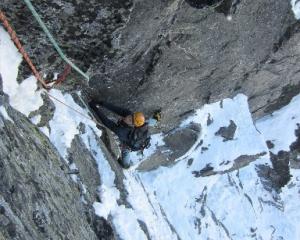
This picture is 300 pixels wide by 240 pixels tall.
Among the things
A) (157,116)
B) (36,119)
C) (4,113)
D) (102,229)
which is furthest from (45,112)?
(157,116)

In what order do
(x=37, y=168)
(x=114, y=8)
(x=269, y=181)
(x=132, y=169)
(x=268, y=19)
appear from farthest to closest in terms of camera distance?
(x=269, y=181) < (x=132, y=169) < (x=268, y=19) < (x=114, y=8) < (x=37, y=168)

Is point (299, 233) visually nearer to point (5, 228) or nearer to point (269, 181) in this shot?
point (269, 181)

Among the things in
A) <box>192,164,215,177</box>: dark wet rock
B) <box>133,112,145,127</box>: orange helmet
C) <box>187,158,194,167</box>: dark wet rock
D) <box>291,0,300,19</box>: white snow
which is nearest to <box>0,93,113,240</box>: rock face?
<box>133,112,145,127</box>: orange helmet

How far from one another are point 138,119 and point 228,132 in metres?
6.27

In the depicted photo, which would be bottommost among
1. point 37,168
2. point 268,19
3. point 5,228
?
point 5,228

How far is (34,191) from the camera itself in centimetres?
558

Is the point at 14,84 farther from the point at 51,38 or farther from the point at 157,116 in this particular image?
the point at 157,116

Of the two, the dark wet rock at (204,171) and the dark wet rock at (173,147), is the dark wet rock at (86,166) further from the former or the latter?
the dark wet rock at (204,171)

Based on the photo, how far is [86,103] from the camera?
29.5 ft

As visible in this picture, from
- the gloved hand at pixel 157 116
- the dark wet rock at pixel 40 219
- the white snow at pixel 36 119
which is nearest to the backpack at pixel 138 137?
the gloved hand at pixel 157 116

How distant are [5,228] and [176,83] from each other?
6396 millimetres

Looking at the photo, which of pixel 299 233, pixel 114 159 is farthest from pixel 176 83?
pixel 299 233

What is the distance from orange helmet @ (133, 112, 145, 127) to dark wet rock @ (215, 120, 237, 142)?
5.81 m

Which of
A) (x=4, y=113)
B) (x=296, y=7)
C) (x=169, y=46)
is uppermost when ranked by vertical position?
(x=296, y=7)
